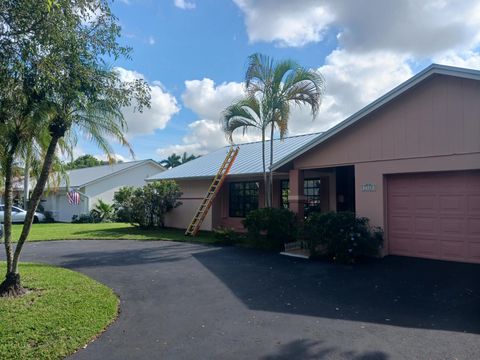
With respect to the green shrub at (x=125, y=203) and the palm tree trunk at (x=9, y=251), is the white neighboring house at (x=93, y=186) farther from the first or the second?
the palm tree trunk at (x=9, y=251)

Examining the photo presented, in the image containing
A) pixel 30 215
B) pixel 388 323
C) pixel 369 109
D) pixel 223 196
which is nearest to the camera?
pixel 388 323

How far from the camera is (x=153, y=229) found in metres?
19.5

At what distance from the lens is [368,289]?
730 centimetres

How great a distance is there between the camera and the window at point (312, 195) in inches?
608

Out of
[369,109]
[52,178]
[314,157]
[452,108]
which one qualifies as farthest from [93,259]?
[452,108]

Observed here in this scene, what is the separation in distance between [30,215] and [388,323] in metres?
6.92

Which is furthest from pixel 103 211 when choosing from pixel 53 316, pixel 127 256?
pixel 53 316

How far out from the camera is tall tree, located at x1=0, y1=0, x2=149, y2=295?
502 centimetres

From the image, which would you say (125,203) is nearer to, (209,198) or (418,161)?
(209,198)

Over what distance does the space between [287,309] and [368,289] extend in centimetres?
217

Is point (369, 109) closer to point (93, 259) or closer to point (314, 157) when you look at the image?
point (314, 157)

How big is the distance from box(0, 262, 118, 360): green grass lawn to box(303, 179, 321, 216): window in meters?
10.0

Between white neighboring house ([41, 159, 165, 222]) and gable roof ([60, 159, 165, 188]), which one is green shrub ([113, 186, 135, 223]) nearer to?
white neighboring house ([41, 159, 165, 222])

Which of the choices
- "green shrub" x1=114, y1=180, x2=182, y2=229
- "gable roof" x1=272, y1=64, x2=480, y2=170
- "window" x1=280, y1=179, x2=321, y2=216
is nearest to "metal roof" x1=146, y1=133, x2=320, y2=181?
"green shrub" x1=114, y1=180, x2=182, y2=229
